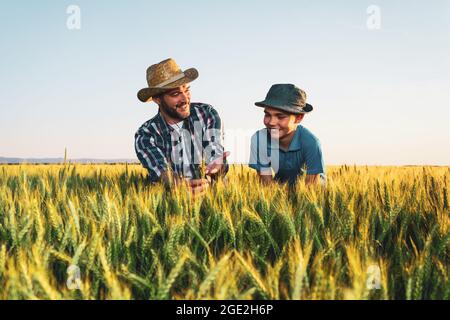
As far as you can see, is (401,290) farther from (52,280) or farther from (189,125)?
(189,125)

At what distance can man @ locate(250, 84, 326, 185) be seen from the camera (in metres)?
3.20

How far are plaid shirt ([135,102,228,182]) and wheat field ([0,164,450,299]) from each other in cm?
137

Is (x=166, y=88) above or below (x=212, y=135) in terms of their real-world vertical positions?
above

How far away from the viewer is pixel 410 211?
1.89 meters

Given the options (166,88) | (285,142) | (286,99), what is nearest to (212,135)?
(166,88)

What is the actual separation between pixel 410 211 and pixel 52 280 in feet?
4.80

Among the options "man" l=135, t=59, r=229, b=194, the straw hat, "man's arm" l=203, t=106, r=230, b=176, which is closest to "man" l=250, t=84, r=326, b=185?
"man" l=135, t=59, r=229, b=194

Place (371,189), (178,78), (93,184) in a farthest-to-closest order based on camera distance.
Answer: (178,78)
(93,184)
(371,189)

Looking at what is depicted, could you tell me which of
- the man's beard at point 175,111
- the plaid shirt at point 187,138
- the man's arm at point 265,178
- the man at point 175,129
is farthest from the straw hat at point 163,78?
the man's arm at point 265,178

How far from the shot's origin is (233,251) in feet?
4.89

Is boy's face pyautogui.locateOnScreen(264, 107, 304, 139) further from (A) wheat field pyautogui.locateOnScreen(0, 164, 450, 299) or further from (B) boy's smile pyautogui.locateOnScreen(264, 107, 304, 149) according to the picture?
(A) wheat field pyautogui.locateOnScreen(0, 164, 450, 299)

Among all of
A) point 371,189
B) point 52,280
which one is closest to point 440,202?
point 371,189

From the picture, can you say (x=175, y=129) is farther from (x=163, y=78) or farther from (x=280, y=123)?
(x=280, y=123)

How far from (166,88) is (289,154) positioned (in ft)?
3.69
